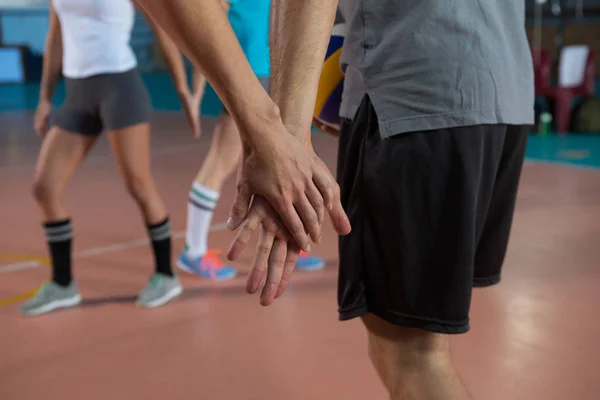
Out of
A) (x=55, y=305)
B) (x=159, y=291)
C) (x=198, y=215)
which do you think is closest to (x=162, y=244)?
(x=159, y=291)

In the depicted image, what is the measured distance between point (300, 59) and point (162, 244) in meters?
2.03

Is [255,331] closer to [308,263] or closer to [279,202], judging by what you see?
[308,263]

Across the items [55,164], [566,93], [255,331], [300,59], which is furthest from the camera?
[566,93]

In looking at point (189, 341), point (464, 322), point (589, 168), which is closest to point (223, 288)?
point (189, 341)

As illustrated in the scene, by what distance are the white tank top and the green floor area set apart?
408 cm

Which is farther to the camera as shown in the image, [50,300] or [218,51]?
[50,300]

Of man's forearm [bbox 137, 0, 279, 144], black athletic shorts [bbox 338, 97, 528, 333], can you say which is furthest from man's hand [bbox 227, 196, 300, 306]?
black athletic shorts [bbox 338, 97, 528, 333]

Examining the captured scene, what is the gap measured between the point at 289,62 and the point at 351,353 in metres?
1.50

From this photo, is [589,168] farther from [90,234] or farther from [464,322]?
[464,322]

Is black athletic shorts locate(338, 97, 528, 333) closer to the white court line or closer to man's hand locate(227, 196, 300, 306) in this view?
man's hand locate(227, 196, 300, 306)

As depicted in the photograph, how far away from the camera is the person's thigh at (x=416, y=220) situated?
1.23 metres

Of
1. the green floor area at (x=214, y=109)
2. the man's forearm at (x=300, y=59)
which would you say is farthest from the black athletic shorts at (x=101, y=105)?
the green floor area at (x=214, y=109)

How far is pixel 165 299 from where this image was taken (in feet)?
9.90

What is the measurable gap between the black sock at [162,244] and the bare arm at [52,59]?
26.8 inches
